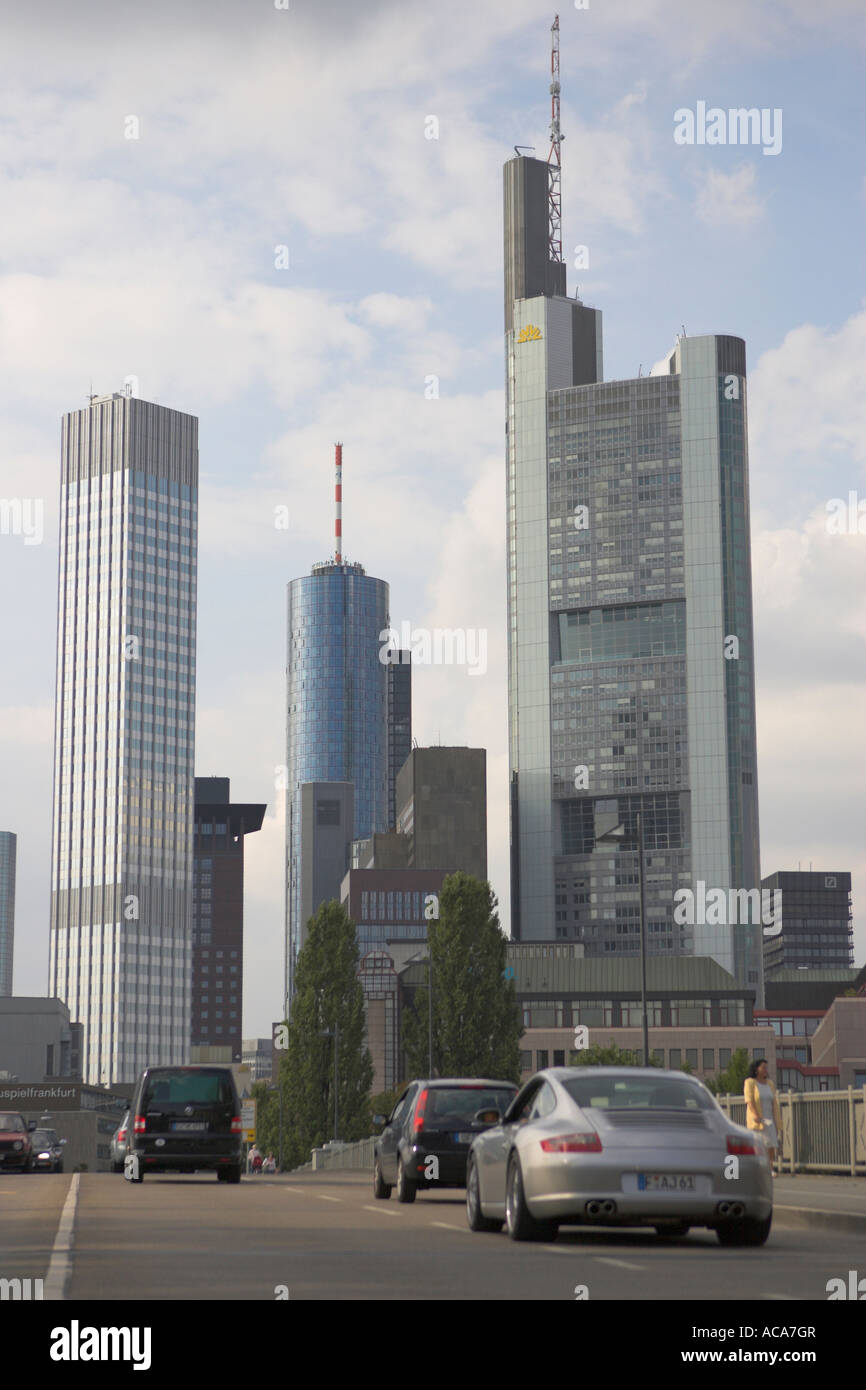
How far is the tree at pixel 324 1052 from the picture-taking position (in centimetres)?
9106

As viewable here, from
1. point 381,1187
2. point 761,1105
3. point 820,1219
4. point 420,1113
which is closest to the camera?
point 820,1219

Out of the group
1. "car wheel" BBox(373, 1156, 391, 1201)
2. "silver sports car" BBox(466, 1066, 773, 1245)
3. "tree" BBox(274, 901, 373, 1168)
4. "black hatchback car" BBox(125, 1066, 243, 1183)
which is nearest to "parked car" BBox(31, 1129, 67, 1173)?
"black hatchback car" BBox(125, 1066, 243, 1183)

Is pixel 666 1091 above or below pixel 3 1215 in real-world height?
above

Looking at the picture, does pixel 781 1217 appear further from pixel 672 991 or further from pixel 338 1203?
pixel 672 991

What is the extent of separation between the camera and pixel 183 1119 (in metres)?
31.0

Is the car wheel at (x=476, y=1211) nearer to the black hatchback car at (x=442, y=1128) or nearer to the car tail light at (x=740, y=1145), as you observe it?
the car tail light at (x=740, y=1145)

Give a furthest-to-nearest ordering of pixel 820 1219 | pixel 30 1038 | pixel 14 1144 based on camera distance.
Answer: pixel 30 1038 → pixel 14 1144 → pixel 820 1219

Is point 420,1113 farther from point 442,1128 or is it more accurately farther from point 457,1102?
point 457,1102

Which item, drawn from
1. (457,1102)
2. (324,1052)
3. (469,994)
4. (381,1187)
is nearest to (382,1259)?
(457,1102)

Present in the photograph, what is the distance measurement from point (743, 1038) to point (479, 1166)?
487ft

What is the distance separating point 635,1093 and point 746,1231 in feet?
4.36
